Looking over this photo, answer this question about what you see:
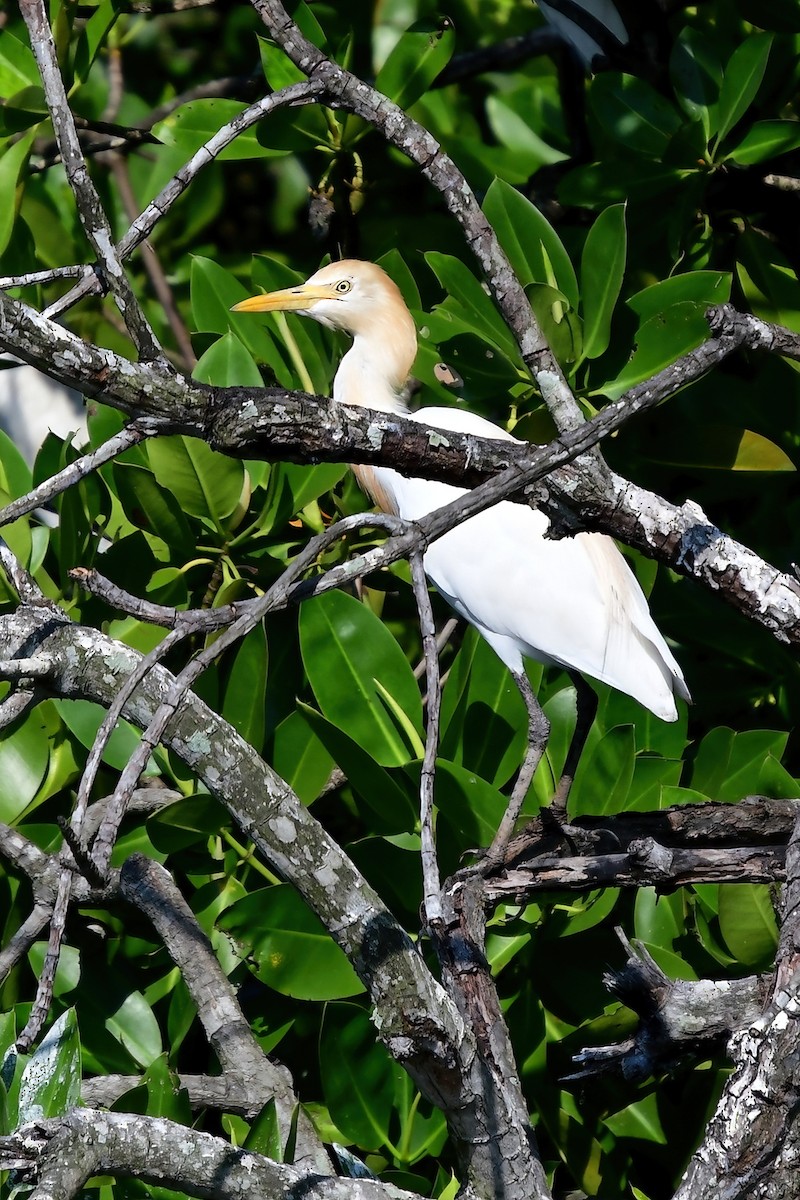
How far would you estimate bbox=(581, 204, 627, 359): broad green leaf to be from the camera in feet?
6.70

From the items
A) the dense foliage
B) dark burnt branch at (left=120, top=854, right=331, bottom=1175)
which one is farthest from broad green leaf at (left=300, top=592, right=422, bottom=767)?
dark burnt branch at (left=120, top=854, right=331, bottom=1175)

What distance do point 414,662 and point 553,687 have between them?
0.93 feet

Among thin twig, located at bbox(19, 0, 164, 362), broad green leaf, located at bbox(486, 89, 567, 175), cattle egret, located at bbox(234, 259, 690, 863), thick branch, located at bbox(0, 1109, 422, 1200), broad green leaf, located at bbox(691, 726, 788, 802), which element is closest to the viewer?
thin twig, located at bbox(19, 0, 164, 362)

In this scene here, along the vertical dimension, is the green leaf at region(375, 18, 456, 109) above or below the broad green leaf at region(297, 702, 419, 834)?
above

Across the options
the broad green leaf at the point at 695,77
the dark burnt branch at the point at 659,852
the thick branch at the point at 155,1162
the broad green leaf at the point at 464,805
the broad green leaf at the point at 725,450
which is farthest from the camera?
the broad green leaf at the point at 695,77

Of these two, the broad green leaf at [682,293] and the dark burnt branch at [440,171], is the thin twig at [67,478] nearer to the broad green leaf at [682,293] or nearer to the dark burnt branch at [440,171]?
the dark burnt branch at [440,171]

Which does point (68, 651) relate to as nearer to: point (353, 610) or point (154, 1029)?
point (353, 610)

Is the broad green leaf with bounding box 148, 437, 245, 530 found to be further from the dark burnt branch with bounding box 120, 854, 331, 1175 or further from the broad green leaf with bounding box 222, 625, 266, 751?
the dark burnt branch with bounding box 120, 854, 331, 1175

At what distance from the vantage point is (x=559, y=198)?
7.66 ft

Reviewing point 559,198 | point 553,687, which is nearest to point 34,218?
point 559,198

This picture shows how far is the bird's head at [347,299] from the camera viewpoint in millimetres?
2516

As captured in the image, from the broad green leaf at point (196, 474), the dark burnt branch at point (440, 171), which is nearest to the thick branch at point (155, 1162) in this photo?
the dark burnt branch at point (440, 171)

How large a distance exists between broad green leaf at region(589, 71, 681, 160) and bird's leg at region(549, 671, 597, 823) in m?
1.01

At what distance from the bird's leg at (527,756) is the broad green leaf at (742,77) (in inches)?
41.6
